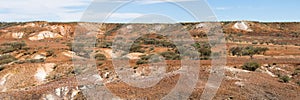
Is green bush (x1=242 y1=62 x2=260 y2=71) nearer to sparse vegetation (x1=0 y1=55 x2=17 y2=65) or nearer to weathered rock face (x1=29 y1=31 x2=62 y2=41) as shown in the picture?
sparse vegetation (x1=0 y1=55 x2=17 y2=65)

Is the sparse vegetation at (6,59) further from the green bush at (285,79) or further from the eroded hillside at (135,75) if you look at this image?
the green bush at (285,79)

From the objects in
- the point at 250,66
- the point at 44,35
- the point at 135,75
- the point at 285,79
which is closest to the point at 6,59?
the point at 135,75

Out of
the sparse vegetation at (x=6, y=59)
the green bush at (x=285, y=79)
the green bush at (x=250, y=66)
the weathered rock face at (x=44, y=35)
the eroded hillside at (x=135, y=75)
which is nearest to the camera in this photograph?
the eroded hillside at (x=135, y=75)

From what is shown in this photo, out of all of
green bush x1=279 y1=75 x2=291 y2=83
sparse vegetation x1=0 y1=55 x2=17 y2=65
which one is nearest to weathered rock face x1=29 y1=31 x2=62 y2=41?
sparse vegetation x1=0 y1=55 x2=17 y2=65

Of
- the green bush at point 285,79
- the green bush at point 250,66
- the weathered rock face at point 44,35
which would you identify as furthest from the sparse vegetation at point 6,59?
the weathered rock face at point 44,35

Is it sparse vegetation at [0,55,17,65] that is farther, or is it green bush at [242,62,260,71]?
sparse vegetation at [0,55,17,65]

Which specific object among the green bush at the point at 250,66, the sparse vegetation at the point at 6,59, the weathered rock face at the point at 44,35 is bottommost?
the weathered rock face at the point at 44,35

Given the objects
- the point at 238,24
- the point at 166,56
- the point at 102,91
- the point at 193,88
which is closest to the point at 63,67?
the point at 166,56

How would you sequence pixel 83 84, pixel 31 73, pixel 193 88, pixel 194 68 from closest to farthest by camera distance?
pixel 193 88
pixel 83 84
pixel 194 68
pixel 31 73

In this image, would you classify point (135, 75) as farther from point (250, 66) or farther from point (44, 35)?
point (44, 35)

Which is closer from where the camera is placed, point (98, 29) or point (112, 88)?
point (112, 88)

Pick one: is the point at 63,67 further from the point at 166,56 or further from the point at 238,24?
the point at 238,24
